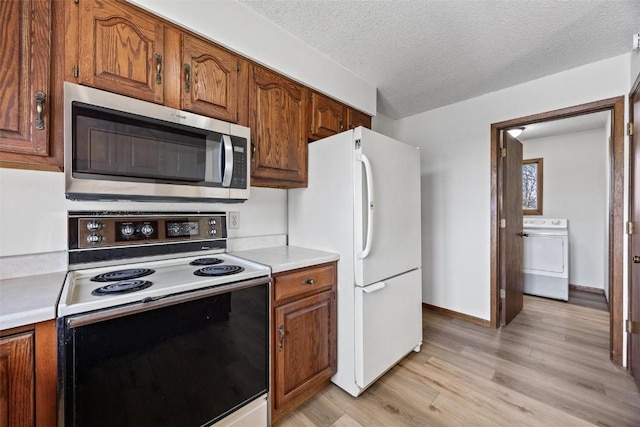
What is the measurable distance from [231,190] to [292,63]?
1006 mm

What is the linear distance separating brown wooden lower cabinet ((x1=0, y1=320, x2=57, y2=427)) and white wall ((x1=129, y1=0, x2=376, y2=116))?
4.61ft

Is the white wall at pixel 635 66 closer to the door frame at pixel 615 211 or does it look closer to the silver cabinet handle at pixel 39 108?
the door frame at pixel 615 211

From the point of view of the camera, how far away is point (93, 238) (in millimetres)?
1303

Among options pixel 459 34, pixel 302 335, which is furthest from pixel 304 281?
pixel 459 34

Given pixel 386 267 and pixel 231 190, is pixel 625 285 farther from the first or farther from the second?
pixel 231 190

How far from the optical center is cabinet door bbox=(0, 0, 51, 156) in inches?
38.1

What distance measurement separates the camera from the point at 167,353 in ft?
3.51

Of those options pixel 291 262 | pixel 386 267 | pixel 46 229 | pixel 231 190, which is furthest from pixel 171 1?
pixel 386 267

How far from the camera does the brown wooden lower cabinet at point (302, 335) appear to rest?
145 centimetres

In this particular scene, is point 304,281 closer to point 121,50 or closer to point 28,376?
point 28,376

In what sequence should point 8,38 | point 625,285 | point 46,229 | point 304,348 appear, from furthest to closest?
point 625,285, point 304,348, point 46,229, point 8,38

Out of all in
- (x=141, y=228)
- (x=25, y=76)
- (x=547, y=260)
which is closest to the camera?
(x=25, y=76)

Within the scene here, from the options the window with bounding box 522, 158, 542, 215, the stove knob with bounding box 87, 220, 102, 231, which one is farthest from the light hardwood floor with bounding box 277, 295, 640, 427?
the window with bounding box 522, 158, 542, 215

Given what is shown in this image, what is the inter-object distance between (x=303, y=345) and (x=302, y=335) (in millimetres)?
62
